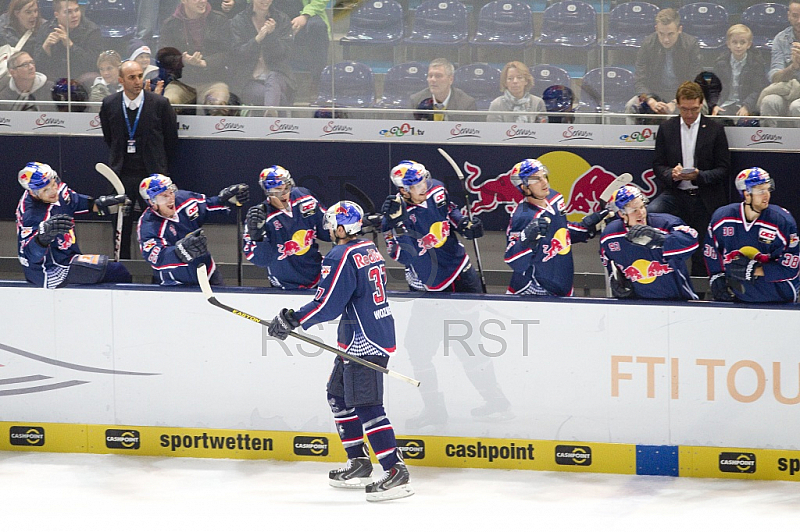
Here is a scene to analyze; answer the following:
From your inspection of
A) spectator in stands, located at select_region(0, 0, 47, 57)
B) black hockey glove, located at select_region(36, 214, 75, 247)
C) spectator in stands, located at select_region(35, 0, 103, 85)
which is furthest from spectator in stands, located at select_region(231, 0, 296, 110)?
black hockey glove, located at select_region(36, 214, 75, 247)

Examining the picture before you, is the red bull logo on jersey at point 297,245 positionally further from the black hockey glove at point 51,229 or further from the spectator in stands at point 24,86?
the spectator in stands at point 24,86

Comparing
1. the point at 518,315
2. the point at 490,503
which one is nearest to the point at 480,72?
the point at 518,315

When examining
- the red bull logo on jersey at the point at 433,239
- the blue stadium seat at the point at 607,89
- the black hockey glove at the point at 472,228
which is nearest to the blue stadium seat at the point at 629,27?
the blue stadium seat at the point at 607,89

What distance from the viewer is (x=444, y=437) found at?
6465 millimetres

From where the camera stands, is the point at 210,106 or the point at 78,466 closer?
the point at 78,466

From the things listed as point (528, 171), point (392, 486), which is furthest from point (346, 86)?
point (392, 486)

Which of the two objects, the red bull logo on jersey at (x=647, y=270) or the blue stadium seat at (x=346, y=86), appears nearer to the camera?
the red bull logo on jersey at (x=647, y=270)

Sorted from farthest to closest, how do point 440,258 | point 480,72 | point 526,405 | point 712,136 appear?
1. point 480,72
2. point 712,136
3. point 440,258
4. point 526,405

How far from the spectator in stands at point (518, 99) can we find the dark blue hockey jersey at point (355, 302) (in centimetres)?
296

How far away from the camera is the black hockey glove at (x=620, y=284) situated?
639cm

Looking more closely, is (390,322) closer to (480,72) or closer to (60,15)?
(480,72)

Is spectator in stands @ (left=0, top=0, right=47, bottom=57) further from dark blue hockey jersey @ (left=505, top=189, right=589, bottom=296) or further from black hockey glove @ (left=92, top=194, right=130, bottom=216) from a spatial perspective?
dark blue hockey jersey @ (left=505, top=189, right=589, bottom=296)

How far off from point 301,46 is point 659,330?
3.91m

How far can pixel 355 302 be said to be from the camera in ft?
19.5
